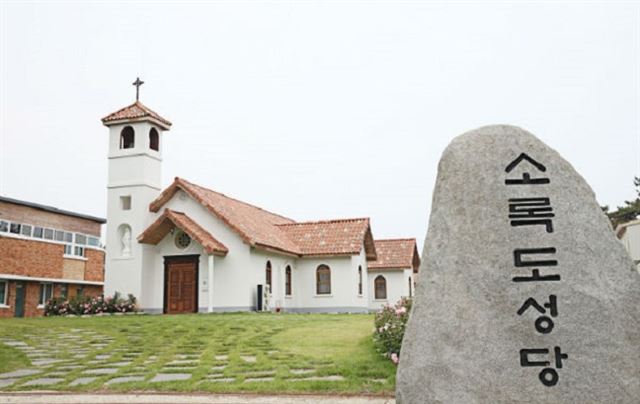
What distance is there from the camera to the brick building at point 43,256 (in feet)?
98.0

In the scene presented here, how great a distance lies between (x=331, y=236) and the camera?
2864cm

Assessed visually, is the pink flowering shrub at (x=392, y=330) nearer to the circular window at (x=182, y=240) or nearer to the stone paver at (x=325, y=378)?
the stone paver at (x=325, y=378)

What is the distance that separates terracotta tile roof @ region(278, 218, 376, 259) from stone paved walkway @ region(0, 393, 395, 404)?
1961 centimetres

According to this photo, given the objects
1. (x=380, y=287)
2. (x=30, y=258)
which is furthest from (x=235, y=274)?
(x=30, y=258)

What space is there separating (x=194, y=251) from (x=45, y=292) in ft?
44.7

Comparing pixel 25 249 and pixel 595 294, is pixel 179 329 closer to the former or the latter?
pixel 595 294

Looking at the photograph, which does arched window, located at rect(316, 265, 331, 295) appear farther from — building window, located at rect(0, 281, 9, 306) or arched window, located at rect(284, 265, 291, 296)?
building window, located at rect(0, 281, 9, 306)

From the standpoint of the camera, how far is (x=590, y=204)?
525 cm

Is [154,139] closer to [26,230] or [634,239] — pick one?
[26,230]

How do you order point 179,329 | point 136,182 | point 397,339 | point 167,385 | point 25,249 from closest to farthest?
point 167,385, point 397,339, point 179,329, point 136,182, point 25,249

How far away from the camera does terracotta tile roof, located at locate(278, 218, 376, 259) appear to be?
27.5m

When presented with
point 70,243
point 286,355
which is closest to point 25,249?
point 70,243

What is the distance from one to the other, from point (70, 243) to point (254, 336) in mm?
24792

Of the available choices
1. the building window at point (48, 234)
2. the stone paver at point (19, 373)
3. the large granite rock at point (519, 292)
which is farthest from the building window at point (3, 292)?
the large granite rock at point (519, 292)
